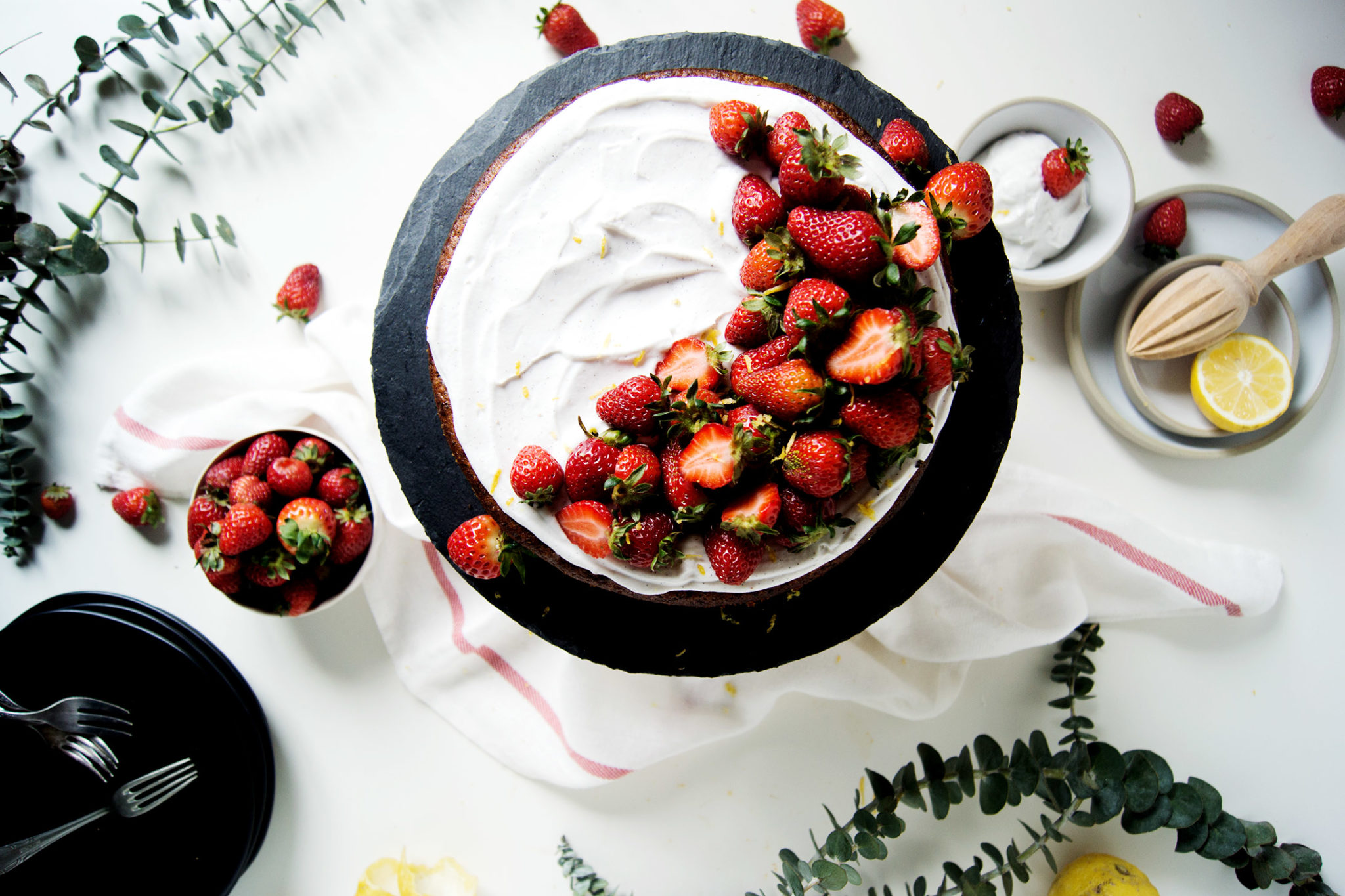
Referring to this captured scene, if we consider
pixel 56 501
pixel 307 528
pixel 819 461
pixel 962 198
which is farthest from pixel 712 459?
pixel 56 501

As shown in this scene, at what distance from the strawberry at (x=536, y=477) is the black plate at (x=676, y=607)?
1.20ft

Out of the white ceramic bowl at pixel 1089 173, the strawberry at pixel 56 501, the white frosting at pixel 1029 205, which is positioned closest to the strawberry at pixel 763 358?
the white frosting at pixel 1029 205

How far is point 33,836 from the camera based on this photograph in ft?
7.16

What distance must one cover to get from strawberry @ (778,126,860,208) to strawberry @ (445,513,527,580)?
0.96 meters

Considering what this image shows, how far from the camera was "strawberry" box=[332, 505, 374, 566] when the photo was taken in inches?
90.2

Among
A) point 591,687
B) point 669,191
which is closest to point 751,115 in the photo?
point 669,191

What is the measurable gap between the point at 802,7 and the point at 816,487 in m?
1.78

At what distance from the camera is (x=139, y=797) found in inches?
87.7

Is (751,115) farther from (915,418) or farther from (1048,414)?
(1048,414)

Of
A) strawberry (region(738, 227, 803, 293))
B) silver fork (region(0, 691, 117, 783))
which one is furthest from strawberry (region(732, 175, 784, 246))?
silver fork (region(0, 691, 117, 783))

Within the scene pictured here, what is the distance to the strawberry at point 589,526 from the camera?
1.63m

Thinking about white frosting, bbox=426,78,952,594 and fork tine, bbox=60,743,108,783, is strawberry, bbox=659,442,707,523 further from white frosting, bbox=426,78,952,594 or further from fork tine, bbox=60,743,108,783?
fork tine, bbox=60,743,108,783

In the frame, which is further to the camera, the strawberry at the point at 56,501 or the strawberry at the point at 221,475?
the strawberry at the point at 56,501

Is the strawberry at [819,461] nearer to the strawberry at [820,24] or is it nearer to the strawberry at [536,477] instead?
the strawberry at [536,477]
